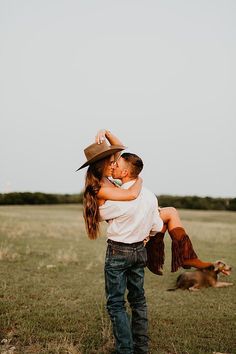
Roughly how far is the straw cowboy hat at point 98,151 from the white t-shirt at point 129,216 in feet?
1.35

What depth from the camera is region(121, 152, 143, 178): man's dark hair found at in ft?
17.1

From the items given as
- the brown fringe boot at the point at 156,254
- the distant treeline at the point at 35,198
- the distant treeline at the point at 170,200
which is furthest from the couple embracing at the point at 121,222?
the distant treeline at the point at 170,200

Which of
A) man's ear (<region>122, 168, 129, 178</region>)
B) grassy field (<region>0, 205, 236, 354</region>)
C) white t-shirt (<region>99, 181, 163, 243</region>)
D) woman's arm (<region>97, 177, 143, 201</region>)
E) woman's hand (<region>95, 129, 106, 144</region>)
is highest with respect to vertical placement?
woman's hand (<region>95, 129, 106, 144</region>)

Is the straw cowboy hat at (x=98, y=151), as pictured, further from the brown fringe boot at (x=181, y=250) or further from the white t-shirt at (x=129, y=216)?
the brown fringe boot at (x=181, y=250)

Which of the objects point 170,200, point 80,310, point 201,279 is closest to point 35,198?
point 170,200

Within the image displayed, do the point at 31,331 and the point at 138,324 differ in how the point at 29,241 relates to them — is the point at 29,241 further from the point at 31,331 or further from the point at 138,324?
the point at 138,324

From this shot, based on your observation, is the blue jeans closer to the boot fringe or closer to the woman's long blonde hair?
the woman's long blonde hair

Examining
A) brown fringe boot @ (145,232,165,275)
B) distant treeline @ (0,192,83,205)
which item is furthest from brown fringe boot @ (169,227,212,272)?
distant treeline @ (0,192,83,205)

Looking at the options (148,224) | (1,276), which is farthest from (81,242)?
(148,224)

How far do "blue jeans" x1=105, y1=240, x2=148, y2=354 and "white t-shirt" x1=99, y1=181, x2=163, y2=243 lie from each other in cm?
10

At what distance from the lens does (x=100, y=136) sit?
5.51m

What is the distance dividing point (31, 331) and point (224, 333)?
2.75 meters

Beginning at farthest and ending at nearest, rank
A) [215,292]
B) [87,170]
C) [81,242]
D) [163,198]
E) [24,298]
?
[163,198] → [81,242] → [215,292] → [24,298] → [87,170]

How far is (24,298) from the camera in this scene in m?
8.25
